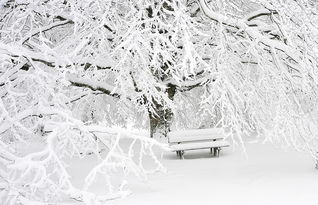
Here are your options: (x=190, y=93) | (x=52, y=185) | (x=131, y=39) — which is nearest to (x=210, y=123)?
(x=190, y=93)

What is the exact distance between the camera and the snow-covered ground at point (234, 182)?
21.2 feet

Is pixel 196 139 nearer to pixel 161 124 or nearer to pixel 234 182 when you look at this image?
pixel 161 124

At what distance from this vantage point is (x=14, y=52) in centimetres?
548

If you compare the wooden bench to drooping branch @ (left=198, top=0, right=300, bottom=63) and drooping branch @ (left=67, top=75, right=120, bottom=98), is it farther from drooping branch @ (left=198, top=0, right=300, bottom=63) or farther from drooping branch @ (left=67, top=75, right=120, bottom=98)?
drooping branch @ (left=198, top=0, right=300, bottom=63)

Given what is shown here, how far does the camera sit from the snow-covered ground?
21.2 feet

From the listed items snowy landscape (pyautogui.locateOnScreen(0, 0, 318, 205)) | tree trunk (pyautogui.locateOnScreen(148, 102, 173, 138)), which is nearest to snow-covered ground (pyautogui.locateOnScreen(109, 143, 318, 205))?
snowy landscape (pyautogui.locateOnScreen(0, 0, 318, 205))

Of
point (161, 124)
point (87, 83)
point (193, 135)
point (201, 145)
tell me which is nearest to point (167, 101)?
point (87, 83)

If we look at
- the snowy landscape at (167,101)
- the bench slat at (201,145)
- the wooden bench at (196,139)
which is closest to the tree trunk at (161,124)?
the wooden bench at (196,139)

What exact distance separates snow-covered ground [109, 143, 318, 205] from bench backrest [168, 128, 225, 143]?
45cm

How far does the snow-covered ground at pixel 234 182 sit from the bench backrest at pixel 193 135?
0.45 meters

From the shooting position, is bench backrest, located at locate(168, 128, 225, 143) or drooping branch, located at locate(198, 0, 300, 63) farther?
bench backrest, located at locate(168, 128, 225, 143)

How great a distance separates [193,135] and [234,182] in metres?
3.07

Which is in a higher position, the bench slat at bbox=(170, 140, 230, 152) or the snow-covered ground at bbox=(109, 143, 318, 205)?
the bench slat at bbox=(170, 140, 230, 152)

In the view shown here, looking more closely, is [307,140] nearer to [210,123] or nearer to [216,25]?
[216,25]
